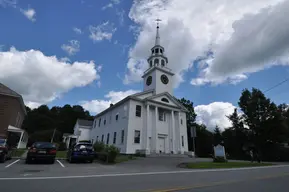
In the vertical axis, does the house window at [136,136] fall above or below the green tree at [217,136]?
below

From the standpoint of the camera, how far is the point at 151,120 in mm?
25859

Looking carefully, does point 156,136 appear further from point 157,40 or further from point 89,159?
point 157,40

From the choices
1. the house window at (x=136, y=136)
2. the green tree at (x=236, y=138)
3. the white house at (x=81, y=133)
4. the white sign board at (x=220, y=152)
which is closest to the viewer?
the white sign board at (x=220, y=152)

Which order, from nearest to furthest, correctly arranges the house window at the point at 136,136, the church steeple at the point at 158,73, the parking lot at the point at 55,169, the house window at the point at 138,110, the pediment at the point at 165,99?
the parking lot at the point at 55,169 → the house window at the point at 136,136 → the house window at the point at 138,110 → the pediment at the point at 165,99 → the church steeple at the point at 158,73

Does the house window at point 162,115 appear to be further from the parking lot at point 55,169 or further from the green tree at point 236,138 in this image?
the green tree at point 236,138

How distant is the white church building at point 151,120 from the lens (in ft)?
78.4

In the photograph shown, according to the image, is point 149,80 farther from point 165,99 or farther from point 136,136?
point 136,136

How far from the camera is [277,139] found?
98.0 ft

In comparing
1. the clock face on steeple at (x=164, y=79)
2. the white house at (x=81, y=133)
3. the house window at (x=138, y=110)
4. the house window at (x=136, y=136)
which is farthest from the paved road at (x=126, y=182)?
the white house at (x=81, y=133)

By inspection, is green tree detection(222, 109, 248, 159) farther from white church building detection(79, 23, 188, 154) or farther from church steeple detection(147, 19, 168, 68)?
church steeple detection(147, 19, 168, 68)

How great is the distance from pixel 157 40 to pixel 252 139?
85.3ft

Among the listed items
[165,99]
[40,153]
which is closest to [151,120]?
[165,99]

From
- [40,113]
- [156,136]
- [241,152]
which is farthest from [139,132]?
[40,113]

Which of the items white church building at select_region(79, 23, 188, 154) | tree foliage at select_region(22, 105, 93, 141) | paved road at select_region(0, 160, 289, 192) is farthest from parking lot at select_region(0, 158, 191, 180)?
tree foliage at select_region(22, 105, 93, 141)
